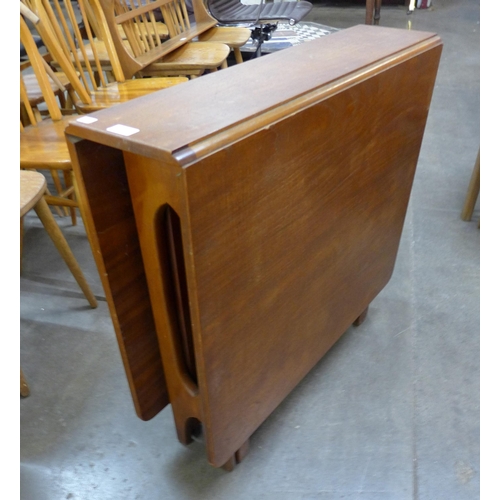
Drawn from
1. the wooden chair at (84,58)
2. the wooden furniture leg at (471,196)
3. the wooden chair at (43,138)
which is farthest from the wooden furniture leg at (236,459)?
the wooden furniture leg at (471,196)

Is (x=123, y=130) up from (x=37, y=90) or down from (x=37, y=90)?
up

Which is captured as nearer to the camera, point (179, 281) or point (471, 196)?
point (179, 281)

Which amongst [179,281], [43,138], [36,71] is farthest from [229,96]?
[36,71]

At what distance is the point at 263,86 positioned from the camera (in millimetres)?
850

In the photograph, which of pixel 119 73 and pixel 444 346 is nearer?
pixel 444 346

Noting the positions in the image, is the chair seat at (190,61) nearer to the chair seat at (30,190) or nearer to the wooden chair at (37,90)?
the wooden chair at (37,90)

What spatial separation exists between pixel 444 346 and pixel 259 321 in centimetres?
80

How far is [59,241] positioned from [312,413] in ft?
3.03

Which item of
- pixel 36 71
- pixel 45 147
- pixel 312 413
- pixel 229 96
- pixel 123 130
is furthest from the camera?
pixel 36 71

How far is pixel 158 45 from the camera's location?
221 cm

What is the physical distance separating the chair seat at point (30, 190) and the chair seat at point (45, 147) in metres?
0.08

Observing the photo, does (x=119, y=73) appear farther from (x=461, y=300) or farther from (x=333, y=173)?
(x=461, y=300)

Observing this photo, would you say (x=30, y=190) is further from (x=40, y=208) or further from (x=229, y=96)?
(x=229, y=96)
